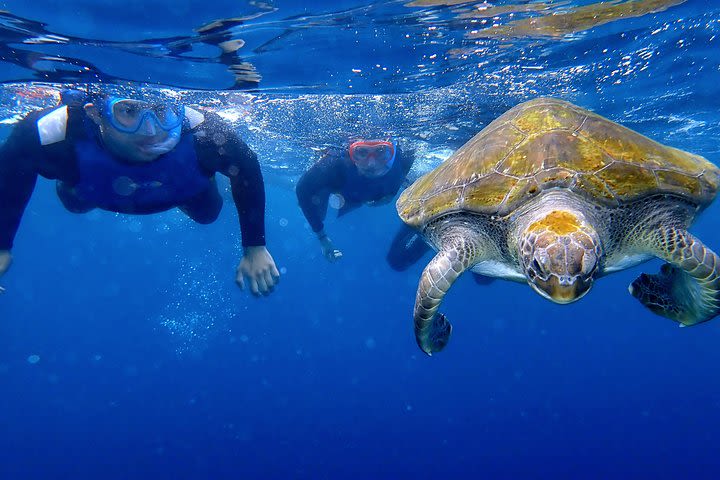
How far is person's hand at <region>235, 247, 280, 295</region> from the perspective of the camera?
3791 mm

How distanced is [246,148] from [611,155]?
3.41m

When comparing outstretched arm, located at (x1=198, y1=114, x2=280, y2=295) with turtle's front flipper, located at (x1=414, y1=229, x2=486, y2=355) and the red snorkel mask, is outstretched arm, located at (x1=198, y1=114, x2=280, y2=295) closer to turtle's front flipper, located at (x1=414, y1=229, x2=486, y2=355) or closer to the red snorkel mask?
turtle's front flipper, located at (x1=414, y1=229, x2=486, y2=355)

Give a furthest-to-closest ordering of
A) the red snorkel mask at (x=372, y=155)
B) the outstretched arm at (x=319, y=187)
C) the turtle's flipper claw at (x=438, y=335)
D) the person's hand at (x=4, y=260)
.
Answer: the outstretched arm at (x=319, y=187)
the red snorkel mask at (x=372, y=155)
the person's hand at (x=4, y=260)
the turtle's flipper claw at (x=438, y=335)

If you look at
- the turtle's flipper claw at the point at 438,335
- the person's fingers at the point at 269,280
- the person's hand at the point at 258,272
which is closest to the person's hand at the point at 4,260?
the person's hand at the point at 258,272

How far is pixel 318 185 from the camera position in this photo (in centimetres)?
945

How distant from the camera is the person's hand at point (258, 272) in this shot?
3.79 m

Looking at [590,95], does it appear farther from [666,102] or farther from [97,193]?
[97,193]

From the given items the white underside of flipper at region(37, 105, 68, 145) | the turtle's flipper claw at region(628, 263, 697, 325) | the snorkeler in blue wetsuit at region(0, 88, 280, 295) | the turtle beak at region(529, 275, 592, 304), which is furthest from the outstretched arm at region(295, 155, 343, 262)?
the turtle beak at region(529, 275, 592, 304)

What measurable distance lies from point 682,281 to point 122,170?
5.64 m

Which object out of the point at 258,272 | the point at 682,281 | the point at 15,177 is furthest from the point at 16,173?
the point at 682,281

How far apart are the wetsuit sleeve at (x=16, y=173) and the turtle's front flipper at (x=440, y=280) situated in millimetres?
3810

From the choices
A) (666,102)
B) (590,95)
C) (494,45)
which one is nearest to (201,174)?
(494,45)

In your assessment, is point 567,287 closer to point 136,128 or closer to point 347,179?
point 136,128

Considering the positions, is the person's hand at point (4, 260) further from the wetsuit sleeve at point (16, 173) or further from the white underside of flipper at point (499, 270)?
the white underside of flipper at point (499, 270)
